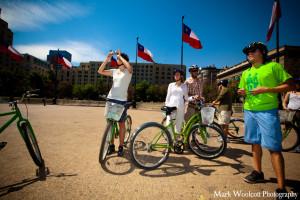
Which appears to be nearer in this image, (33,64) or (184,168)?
(184,168)

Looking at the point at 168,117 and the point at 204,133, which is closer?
the point at 168,117

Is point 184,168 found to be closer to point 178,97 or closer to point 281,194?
point 281,194

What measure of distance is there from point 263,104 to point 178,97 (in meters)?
2.01

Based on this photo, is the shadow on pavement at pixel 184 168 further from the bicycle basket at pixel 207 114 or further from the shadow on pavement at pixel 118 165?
the bicycle basket at pixel 207 114

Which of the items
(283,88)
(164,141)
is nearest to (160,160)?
(164,141)

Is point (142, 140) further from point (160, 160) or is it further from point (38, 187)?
point (38, 187)

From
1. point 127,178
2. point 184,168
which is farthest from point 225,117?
point 127,178

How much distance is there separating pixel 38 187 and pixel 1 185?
0.56 m

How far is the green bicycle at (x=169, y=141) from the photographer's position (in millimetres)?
3373

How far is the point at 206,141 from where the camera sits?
4.25 metres

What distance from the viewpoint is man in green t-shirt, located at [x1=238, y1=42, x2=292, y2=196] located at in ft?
8.18

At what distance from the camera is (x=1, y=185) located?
255 cm

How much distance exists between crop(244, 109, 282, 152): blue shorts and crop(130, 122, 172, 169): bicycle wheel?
152cm

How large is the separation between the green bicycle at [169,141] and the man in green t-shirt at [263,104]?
114 cm
